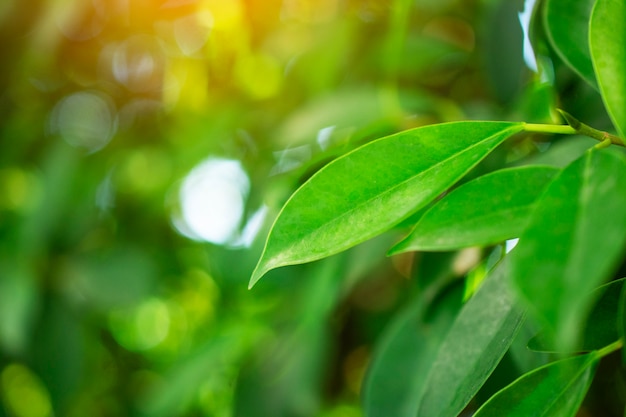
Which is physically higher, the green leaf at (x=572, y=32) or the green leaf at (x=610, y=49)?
the green leaf at (x=610, y=49)

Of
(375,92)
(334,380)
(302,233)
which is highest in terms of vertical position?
(302,233)

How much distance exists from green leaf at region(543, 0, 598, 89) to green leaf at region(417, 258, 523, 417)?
98mm

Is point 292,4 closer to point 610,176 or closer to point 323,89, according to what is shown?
point 323,89

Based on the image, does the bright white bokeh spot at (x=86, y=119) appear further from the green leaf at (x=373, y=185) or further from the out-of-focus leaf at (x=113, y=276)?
the green leaf at (x=373, y=185)

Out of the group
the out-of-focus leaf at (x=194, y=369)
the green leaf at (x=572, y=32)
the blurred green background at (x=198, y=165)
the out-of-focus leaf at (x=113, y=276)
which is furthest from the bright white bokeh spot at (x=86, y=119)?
the green leaf at (x=572, y=32)

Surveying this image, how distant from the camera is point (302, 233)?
8.7 inches

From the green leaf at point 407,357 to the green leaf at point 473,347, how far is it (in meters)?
0.11

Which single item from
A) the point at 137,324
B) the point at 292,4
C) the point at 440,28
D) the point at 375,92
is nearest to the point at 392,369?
the point at 375,92

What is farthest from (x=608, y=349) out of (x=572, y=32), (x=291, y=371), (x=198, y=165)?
(x=198, y=165)

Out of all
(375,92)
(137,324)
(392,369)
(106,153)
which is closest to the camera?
(392,369)

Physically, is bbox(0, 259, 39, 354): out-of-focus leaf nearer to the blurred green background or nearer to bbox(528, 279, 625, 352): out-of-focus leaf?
the blurred green background

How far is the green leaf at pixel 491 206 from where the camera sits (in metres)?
0.24

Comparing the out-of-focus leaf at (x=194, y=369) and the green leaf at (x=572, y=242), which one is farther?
the out-of-focus leaf at (x=194, y=369)

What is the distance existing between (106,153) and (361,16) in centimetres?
46
